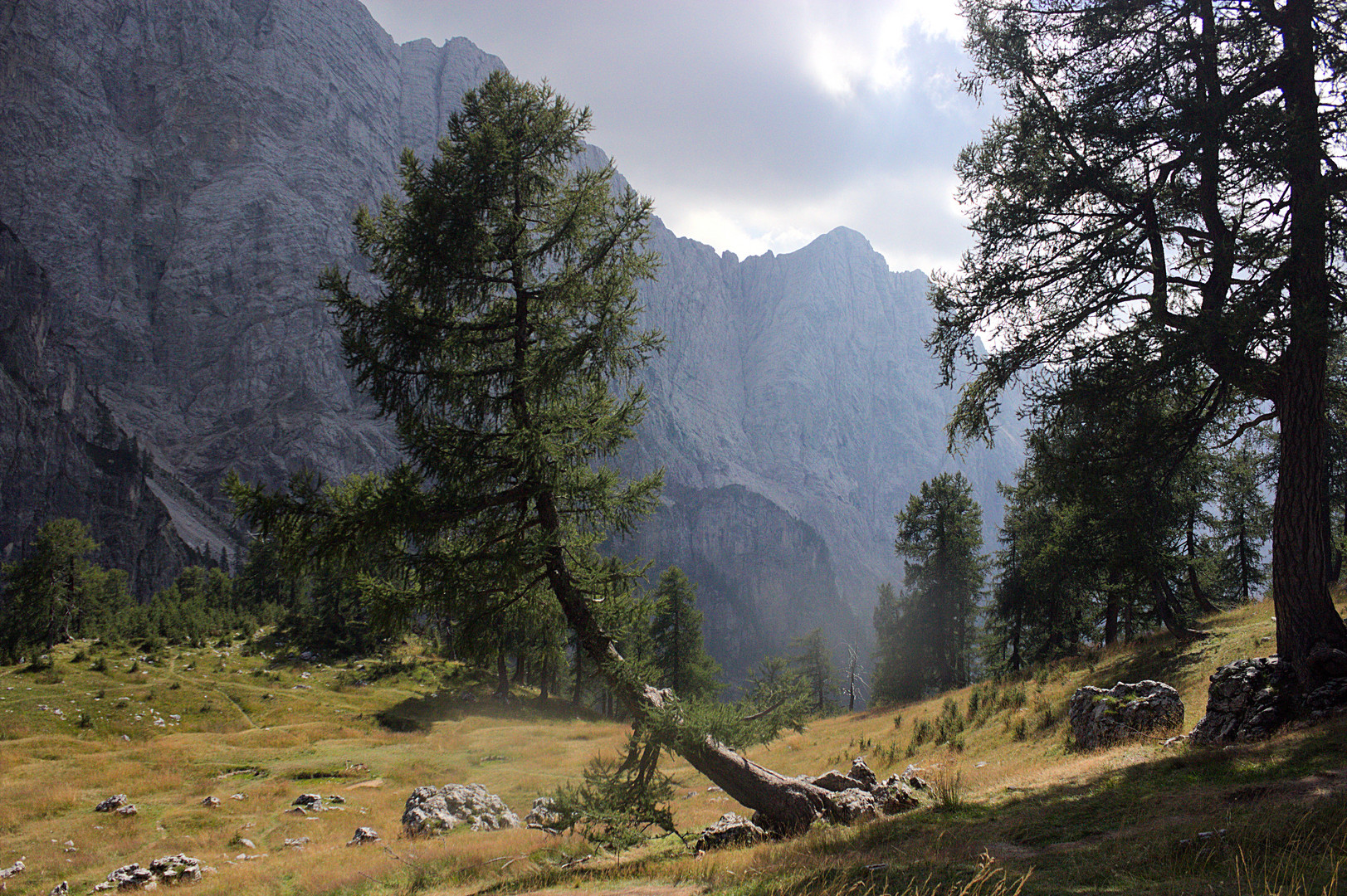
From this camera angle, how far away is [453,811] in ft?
Result: 52.3

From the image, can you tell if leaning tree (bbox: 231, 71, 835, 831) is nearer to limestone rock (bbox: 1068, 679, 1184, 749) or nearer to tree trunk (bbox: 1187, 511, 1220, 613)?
limestone rock (bbox: 1068, 679, 1184, 749)

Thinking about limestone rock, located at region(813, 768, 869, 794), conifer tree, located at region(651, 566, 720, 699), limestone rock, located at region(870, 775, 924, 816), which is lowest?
conifer tree, located at region(651, 566, 720, 699)

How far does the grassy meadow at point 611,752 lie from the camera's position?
18.1 feet

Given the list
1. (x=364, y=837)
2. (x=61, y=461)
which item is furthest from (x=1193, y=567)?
(x=61, y=461)

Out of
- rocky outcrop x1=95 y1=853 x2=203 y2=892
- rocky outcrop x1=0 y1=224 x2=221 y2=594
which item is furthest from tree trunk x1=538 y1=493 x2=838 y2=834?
rocky outcrop x1=0 y1=224 x2=221 y2=594

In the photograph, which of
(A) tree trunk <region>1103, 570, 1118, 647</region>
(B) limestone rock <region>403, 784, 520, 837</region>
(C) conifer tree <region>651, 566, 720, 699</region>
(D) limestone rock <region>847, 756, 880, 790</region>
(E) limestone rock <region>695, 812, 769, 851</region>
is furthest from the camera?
(C) conifer tree <region>651, 566, 720, 699</region>

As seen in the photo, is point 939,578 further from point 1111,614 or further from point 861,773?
point 861,773

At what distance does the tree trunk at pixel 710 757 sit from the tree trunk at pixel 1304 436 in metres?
7.31

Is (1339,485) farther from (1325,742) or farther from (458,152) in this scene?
(458,152)

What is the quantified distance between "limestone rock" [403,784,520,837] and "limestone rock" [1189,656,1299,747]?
14.9 meters

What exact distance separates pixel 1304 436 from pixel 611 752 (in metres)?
25.0

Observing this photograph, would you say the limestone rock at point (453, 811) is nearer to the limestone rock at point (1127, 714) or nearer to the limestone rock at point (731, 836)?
the limestone rock at point (731, 836)

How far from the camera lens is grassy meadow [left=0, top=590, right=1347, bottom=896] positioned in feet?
18.1

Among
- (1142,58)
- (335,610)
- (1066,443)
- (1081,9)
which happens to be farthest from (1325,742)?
(335,610)
